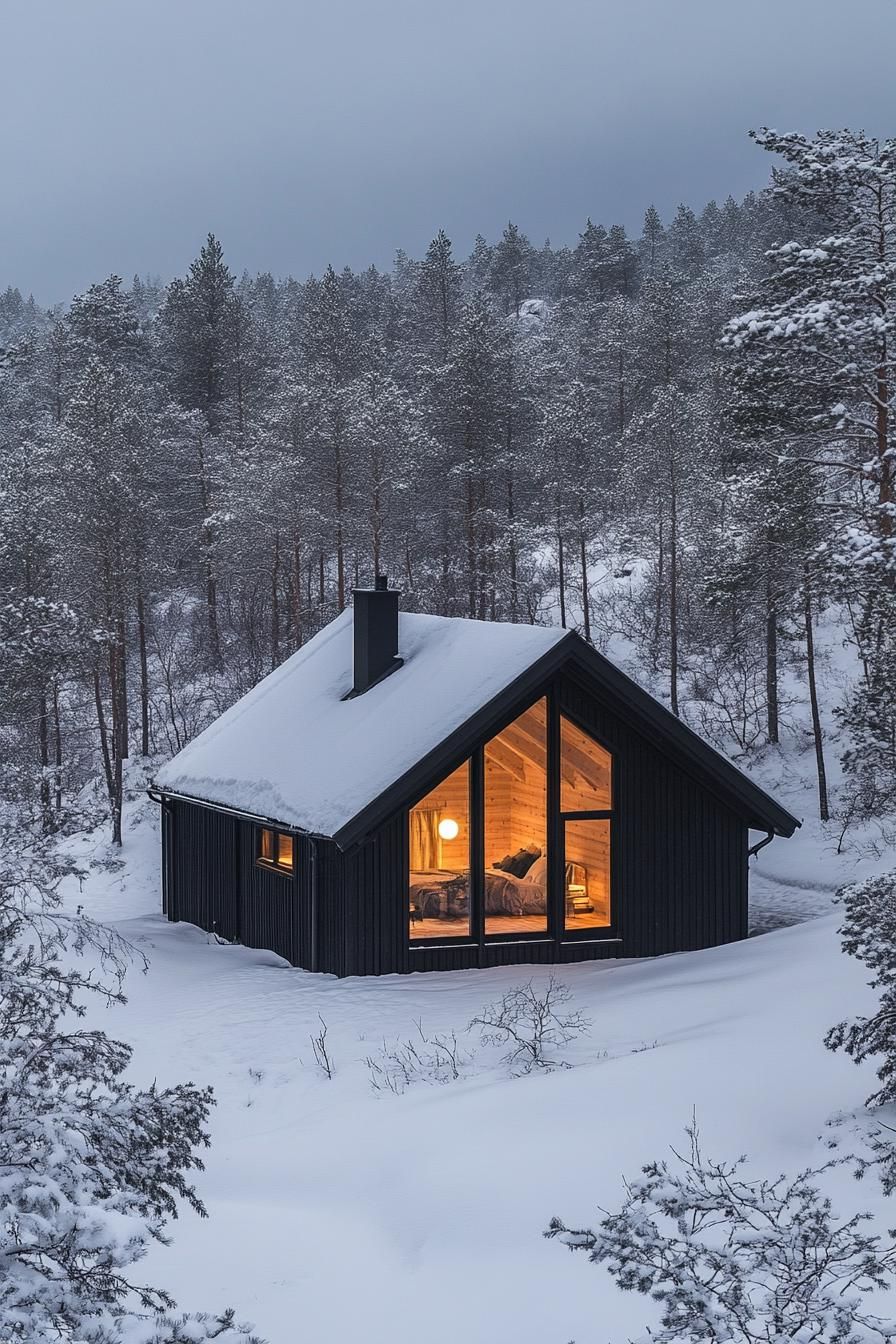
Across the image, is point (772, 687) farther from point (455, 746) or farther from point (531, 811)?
point (455, 746)

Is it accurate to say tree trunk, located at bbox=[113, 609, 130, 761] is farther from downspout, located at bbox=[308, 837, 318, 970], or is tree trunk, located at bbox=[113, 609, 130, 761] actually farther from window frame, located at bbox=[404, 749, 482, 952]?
window frame, located at bbox=[404, 749, 482, 952]

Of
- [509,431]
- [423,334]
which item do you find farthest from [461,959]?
[423,334]

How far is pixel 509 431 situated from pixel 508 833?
2103cm

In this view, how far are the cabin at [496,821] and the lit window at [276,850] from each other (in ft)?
0.15

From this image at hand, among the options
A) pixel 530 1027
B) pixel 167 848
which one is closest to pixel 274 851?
pixel 167 848

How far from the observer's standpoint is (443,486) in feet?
112

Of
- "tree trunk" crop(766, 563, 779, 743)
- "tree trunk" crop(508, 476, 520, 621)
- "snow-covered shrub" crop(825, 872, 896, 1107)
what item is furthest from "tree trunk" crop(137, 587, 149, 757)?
"snow-covered shrub" crop(825, 872, 896, 1107)

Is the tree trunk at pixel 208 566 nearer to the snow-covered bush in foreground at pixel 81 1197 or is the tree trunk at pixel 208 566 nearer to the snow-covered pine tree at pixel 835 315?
the snow-covered pine tree at pixel 835 315

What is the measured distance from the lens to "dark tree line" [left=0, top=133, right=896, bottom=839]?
658 inches

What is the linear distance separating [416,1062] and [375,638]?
7790 millimetres

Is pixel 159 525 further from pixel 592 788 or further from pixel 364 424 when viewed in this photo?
pixel 592 788

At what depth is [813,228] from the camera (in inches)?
1844

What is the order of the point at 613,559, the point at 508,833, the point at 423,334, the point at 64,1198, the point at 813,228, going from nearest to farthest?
the point at 64,1198 → the point at 508,833 → the point at 613,559 → the point at 813,228 → the point at 423,334

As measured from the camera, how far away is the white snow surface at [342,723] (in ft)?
46.4
